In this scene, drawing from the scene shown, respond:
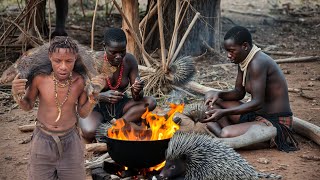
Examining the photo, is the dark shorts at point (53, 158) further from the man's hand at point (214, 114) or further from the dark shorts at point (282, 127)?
the dark shorts at point (282, 127)

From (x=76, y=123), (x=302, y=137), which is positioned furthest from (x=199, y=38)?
(x=76, y=123)

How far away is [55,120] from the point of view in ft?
11.2

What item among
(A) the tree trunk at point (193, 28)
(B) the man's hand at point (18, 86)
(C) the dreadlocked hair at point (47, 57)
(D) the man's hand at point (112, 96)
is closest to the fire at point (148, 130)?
(D) the man's hand at point (112, 96)

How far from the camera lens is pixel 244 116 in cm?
525

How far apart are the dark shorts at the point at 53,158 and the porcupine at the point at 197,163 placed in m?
0.81

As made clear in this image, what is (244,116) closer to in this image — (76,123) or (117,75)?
(117,75)

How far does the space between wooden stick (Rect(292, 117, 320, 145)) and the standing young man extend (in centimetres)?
265

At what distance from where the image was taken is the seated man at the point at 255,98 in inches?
196

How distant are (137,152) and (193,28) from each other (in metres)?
5.12

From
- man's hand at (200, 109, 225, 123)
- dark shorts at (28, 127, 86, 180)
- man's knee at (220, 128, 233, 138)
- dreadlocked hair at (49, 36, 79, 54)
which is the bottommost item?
man's knee at (220, 128, 233, 138)

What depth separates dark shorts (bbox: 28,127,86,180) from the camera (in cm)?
339

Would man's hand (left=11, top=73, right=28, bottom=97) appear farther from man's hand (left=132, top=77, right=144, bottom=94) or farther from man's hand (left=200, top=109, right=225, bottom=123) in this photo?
man's hand (left=200, top=109, right=225, bottom=123)

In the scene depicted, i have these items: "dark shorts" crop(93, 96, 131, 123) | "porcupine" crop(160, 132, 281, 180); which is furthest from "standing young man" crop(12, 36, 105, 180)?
"dark shorts" crop(93, 96, 131, 123)

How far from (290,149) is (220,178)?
1.26 metres
